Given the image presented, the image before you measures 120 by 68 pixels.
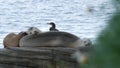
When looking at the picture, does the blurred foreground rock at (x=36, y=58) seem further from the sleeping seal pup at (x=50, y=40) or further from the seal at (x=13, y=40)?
the seal at (x=13, y=40)

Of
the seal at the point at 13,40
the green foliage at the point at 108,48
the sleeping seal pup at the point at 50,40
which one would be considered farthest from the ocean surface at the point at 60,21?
the seal at the point at 13,40

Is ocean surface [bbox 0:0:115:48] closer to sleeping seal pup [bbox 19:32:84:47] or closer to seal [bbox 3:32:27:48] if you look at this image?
sleeping seal pup [bbox 19:32:84:47]

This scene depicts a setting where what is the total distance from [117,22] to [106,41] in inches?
1.6

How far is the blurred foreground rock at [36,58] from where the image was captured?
3.21 metres

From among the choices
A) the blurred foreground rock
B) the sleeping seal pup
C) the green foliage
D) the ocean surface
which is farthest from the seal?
the green foliage

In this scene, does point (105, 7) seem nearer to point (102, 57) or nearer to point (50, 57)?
point (102, 57)

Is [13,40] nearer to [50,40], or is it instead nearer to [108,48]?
[50,40]

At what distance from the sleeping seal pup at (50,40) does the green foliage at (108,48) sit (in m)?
3.03

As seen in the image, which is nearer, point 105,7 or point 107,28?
point 107,28

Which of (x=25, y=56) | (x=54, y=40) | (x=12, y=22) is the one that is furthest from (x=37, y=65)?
(x=12, y=22)

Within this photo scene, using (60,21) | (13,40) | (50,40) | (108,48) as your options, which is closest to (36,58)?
(50,40)

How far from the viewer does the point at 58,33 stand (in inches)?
152

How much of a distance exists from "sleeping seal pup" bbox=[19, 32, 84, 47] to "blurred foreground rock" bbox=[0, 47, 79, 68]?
0.36m

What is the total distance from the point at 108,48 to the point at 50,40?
10.3 ft
